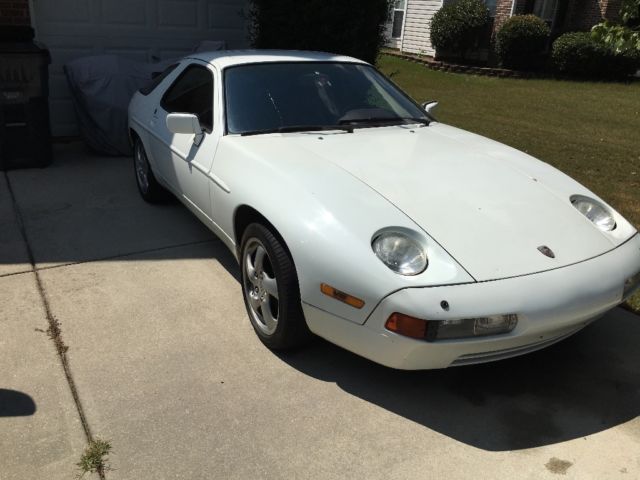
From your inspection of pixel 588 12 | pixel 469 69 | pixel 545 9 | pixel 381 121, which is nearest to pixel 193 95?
pixel 381 121

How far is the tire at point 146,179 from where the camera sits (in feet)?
17.4

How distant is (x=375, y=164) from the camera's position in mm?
3283

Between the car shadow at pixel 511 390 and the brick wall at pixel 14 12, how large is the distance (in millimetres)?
6102

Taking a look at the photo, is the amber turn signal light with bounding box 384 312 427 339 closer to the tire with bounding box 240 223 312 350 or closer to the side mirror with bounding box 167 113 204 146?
the tire with bounding box 240 223 312 350

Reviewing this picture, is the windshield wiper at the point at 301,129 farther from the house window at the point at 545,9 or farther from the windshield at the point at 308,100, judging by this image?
the house window at the point at 545,9

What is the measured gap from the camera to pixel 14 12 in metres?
7.09

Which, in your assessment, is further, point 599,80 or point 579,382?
point 599,80

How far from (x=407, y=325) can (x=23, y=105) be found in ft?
18.1

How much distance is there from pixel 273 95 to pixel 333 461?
2385 mm

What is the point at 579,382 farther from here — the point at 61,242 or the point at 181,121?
the point at 61,242

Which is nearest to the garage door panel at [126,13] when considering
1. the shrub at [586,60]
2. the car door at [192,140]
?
the car door at [192,140]

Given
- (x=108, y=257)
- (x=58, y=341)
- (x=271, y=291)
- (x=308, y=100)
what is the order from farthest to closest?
1. (x=108, y=257)
2. (x=308, y=100)
3. (x=58, y=341)
4. (x=271, y=291)

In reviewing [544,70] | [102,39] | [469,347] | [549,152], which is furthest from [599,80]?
[469,347]

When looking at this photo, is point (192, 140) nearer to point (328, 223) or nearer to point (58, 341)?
point (58, 341)
